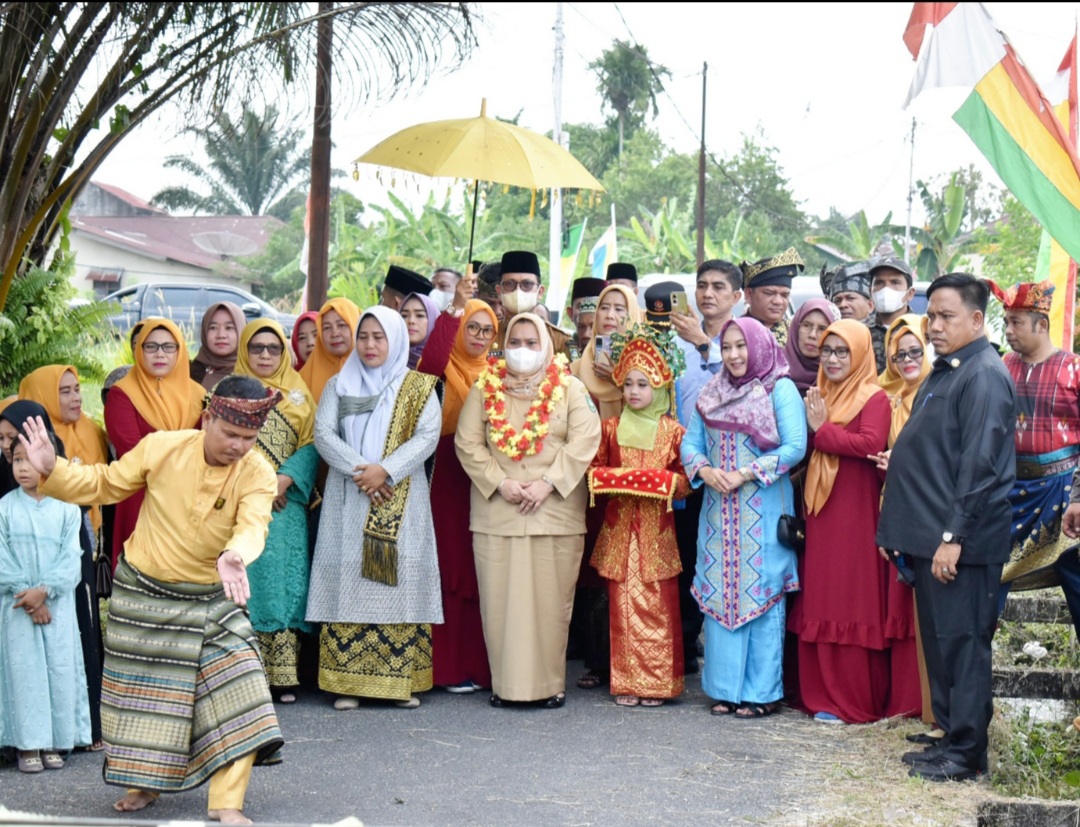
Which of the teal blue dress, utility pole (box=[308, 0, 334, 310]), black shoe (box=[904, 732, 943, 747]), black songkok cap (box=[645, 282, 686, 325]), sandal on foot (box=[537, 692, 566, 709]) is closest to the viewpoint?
the teal blue dress

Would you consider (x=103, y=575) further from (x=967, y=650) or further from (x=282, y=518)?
(x=967, y=650)

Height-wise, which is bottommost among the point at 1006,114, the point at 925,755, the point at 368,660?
the point at 925,755

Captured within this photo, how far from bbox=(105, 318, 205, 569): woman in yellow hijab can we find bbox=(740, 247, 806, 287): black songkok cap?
3.10 meters

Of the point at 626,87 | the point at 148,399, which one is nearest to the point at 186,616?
the point at 148,399

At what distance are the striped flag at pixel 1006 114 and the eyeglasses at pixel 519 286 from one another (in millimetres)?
2293

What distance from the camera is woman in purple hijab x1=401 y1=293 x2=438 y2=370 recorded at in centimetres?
721

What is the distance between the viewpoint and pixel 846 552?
20.5ft

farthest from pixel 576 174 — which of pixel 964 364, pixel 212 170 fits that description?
pixel 212 170

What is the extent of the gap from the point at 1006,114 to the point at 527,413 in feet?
8.88

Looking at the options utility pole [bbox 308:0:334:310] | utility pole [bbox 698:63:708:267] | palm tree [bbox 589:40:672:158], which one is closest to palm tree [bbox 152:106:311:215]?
palm tree [bbox 589:40:672:158]

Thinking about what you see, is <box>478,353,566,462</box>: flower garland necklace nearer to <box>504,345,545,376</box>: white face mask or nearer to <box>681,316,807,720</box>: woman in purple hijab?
<box>504,345,545,376</box>: white face mask

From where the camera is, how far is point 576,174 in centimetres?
769

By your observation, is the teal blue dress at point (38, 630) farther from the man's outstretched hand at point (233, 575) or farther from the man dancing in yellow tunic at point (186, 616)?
the man's outstretched hand at point (233, 575)

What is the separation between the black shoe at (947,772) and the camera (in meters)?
5.21
